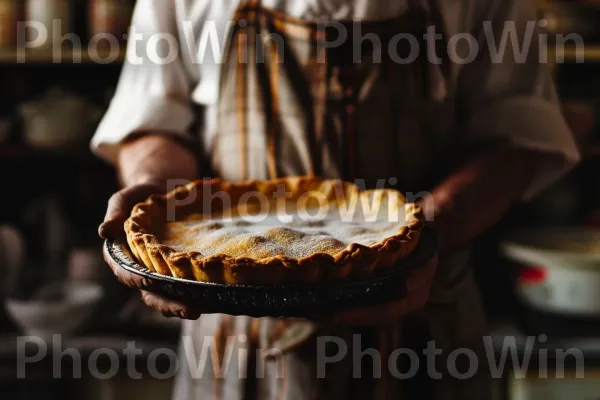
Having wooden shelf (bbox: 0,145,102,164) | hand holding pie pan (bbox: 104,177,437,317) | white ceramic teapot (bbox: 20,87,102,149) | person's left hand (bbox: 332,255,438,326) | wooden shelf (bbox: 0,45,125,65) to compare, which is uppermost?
wooden shelf (bbox: 0,45,125,65)

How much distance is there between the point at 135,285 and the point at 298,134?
42 centimetres

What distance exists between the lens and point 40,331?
5.57 feet

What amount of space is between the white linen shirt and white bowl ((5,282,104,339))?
759 mm

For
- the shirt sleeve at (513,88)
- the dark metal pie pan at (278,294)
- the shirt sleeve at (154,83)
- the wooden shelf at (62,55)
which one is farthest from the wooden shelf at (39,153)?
the dark metal pie pan at (278,294)

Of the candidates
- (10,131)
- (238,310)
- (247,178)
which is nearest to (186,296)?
(238,310)

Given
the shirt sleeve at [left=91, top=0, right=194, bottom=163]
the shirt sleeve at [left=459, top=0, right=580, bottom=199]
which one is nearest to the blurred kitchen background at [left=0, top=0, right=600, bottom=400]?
the shirt sleeve at [left=91, top=0, right=194, bottom=163]

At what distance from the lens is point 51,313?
1.67 meters

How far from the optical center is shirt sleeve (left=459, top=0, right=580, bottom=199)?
1.01 m

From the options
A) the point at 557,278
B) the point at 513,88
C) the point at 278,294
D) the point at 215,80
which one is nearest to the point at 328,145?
the point at 215,80

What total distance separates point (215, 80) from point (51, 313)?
941mm

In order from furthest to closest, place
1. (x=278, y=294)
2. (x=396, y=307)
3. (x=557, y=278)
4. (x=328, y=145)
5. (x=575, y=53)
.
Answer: (x=575, y=53), (x=557, y=278), (x=328, y=145), (x=396, y=307), (x=278, y=294)

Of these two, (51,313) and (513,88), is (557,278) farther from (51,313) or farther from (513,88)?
(51,313)

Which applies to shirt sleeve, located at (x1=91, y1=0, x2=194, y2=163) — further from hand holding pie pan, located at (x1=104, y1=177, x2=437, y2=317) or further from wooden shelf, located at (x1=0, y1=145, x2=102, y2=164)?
wooden shelf, located at (x1=0, y1=145, x2=102, y2=164)

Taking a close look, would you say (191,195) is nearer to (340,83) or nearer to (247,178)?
(247,178)
